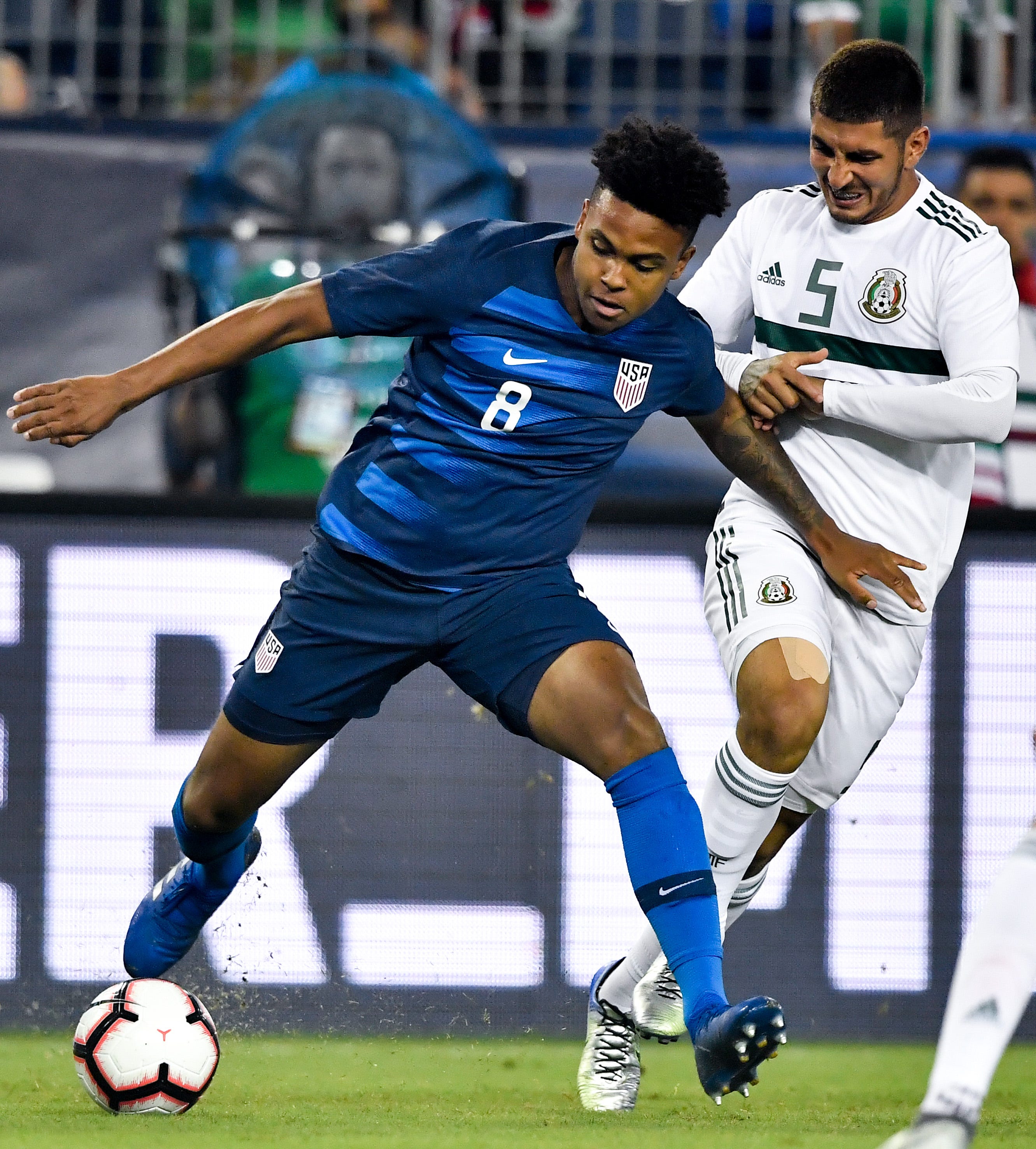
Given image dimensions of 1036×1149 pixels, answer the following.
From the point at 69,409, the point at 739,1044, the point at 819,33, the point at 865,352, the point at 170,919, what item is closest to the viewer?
the point at 739,1044

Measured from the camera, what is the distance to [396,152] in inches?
263

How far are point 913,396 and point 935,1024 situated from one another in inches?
76.6

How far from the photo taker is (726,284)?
4.25 meters

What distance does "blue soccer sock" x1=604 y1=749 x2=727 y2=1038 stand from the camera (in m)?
3.48

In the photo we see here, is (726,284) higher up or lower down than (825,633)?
higher up

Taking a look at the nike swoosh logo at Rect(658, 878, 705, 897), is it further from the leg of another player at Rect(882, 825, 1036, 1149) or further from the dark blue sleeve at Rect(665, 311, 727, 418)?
A: the dark blue sleeve at Rect(665, 311, 727, 418)

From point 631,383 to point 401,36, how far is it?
4.65 m

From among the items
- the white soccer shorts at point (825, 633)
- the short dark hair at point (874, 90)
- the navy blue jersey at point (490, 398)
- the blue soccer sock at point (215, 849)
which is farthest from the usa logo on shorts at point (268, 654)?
the short dark hair at point (874, 90)

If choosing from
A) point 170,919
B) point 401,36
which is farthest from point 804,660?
point 401,36

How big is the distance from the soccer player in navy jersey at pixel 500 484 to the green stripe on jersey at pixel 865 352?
0.30 m

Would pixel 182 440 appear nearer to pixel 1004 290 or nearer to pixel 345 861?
pixel 345 861

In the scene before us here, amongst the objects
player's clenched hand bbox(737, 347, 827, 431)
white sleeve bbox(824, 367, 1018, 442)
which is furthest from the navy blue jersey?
white sleeve bbox(824, 367, 1018, 442)

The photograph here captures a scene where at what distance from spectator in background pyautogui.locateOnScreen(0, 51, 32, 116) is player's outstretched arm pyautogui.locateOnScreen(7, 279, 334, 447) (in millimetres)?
4670

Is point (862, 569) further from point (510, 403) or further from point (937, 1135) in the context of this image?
point (937, 1135)
